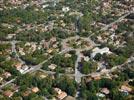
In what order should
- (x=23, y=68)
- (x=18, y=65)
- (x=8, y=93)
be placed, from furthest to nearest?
(x=18, y=65), (x=23, y=68), (x=8, y=93)

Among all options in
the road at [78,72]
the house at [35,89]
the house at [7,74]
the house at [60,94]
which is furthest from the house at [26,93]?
the road at [78,72]

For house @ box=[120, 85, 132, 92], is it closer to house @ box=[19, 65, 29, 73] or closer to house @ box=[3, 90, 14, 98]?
house @ box=[3, 90, 14, 98]

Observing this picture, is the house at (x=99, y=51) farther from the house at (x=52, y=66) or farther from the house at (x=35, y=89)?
the house at (x=35, y=89)

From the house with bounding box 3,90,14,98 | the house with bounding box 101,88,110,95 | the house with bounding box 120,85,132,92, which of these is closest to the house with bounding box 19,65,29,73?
the house with bounding box 3,90,14,98

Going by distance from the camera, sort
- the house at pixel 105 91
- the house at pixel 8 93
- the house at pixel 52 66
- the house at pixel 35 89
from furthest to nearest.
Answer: the house at pixel 52 66, the house at pixel 35 89, the house at pixel 105 91, the house at pixel 8 93

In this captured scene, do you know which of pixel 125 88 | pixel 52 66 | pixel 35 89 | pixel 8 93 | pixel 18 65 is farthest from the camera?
pixel 18 65

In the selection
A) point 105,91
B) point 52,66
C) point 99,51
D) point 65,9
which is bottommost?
point 105,91

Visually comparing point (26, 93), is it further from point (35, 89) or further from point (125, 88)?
point (125, 88)

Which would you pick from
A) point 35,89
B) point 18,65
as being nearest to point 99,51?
point 18,65

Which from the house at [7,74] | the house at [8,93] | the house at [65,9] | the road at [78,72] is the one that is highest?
the house at [65,9]

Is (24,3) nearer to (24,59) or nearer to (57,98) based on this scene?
(24,59)

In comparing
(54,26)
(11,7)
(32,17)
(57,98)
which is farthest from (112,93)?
(11,7)
